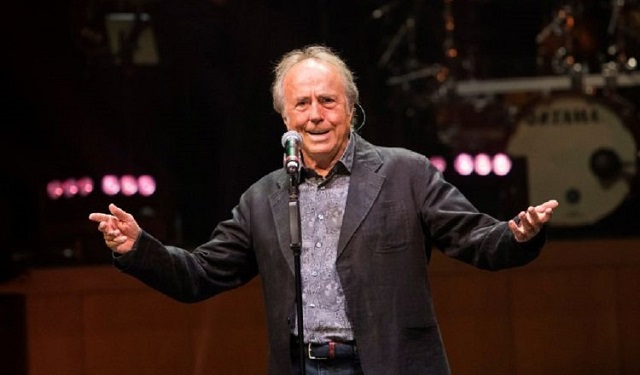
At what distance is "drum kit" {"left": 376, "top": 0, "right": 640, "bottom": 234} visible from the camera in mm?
6254

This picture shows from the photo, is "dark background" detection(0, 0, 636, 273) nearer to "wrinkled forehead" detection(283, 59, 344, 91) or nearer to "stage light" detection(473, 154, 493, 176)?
"stage light" detection(473, 154, 493, 176)

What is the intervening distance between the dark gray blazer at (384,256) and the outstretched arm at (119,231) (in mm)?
23

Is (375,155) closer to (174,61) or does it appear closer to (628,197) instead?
(174,61)

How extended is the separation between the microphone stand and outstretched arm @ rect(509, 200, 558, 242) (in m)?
0.52

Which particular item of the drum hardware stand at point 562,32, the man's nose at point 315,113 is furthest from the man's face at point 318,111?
the drum hardware stand at point 562,32

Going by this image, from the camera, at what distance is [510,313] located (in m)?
4.96

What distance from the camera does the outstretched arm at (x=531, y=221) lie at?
8.68ft

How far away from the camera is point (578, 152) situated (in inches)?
254

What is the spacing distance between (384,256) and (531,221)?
41 cm

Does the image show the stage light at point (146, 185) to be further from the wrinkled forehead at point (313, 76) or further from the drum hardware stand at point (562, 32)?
the wrinkled forehead at point (313, 76)

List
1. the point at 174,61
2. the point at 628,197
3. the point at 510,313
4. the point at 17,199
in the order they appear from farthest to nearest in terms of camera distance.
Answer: the point at 628,197 < the point at 174,61 < the point at 17,199 < the point at 510,313

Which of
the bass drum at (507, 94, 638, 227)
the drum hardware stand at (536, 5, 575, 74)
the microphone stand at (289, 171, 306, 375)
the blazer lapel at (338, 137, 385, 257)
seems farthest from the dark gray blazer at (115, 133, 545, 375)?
the drum hardware stand at (536, 5, 575, 74)

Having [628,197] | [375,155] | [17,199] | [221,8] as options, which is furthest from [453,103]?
[375,155]

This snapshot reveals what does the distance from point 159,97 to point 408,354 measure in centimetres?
311
